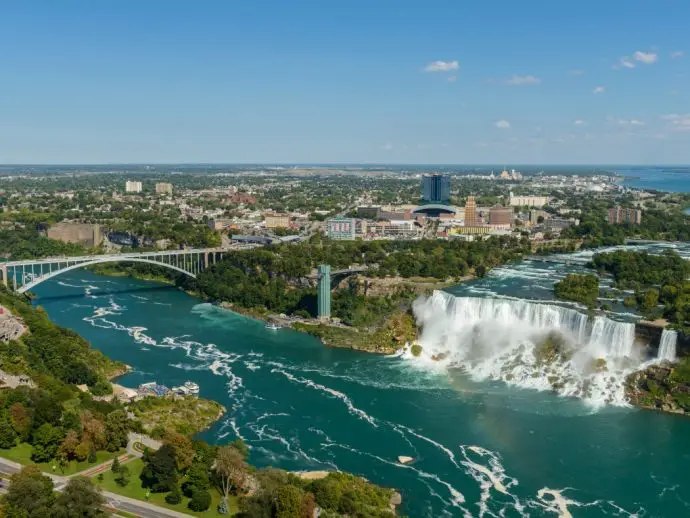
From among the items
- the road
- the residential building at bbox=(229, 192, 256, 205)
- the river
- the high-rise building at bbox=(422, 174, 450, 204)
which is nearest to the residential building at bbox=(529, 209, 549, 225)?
the high-rise building at bbox=(422, 174, 450, 204)

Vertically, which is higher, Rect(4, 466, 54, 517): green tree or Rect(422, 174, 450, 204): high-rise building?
Rect(422, 174, 450, 204): high-rise building

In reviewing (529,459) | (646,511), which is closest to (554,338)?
(529,459)

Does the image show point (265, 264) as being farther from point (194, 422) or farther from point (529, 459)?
point (529, 459)

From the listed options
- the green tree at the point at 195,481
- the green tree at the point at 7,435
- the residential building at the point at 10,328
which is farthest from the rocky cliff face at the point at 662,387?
the residential building at the point at 10,328

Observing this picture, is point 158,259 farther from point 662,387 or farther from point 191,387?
point 662,387

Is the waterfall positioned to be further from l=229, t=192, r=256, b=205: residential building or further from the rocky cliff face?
l=229, t=192, r=256, b=205: residential building

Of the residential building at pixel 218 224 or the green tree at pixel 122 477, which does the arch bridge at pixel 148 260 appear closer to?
the residential building at pixel 218 224
